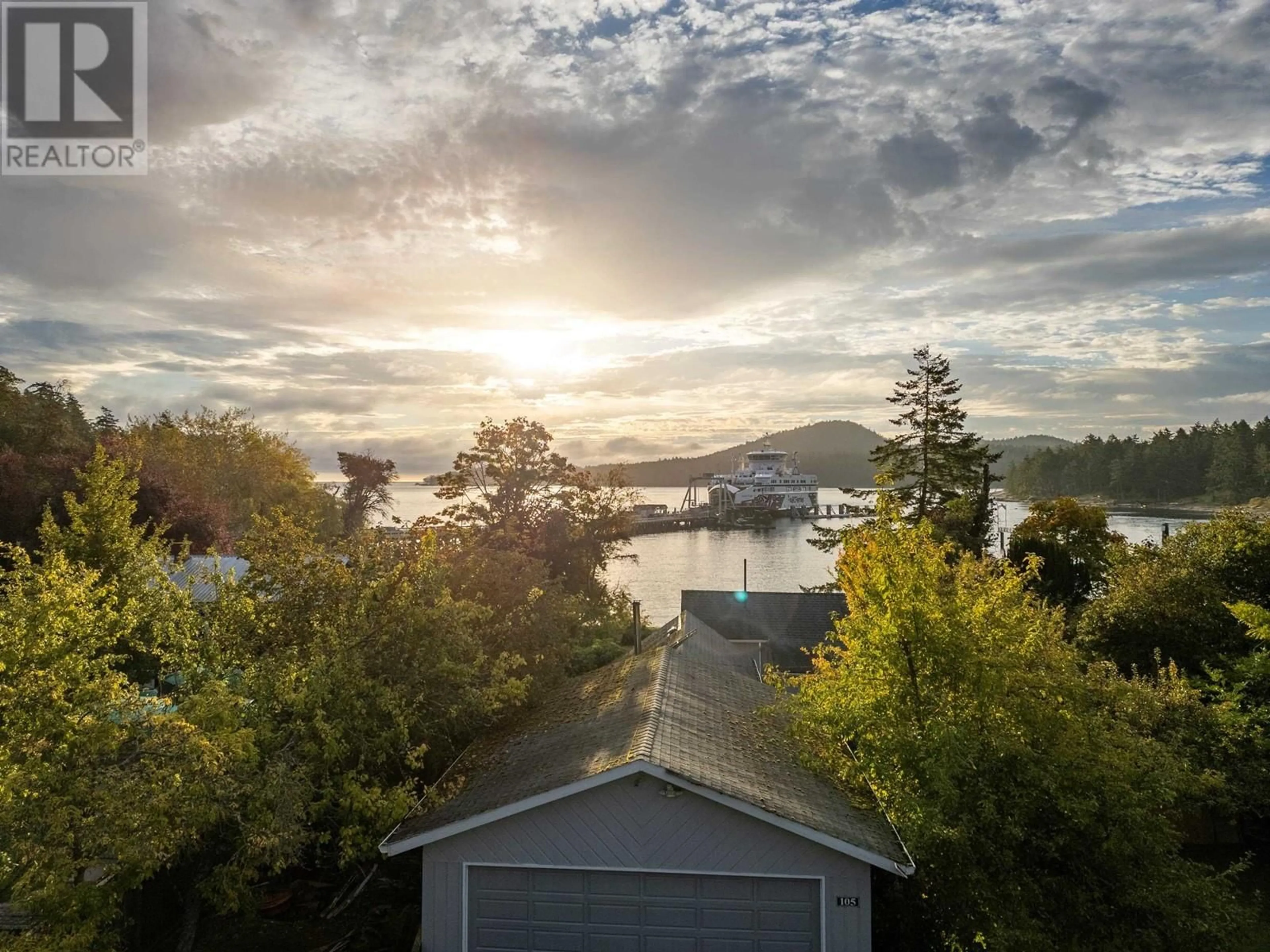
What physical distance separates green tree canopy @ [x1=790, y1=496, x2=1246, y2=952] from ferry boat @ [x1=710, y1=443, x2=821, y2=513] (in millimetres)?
113921

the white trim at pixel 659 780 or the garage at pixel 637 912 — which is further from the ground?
the white trim at pixel 659 780

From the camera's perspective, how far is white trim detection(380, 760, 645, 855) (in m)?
10.8

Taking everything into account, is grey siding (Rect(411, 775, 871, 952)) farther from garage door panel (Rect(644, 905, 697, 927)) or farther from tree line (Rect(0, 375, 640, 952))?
tree line (Rect(0, 375, 640, 952))

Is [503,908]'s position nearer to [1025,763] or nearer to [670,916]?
[670,916]

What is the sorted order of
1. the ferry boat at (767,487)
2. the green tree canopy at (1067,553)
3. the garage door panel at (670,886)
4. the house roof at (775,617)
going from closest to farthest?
the garage door panel at (670,886) → the house roof at (775,617) → the green tree canopy at (1067,553) → the ferry boat at (767,487)

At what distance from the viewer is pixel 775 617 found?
31031mm

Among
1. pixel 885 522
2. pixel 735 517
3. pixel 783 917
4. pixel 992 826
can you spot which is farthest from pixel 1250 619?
pixel 735 517

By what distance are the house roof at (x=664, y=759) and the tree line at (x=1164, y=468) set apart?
110m

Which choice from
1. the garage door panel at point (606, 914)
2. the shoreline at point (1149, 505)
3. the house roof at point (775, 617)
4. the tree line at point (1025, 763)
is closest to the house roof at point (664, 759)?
the tree line at point (1025, 763)

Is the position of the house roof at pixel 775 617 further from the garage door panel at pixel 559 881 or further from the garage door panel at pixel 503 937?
the garage door panel at pixel 503 937

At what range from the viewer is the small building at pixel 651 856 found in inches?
430

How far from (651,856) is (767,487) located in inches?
4772

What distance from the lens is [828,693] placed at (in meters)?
12.8

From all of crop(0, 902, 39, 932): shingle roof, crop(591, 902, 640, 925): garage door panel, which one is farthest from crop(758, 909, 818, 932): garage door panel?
crop(0, 902, 39, 932): shingle roof
